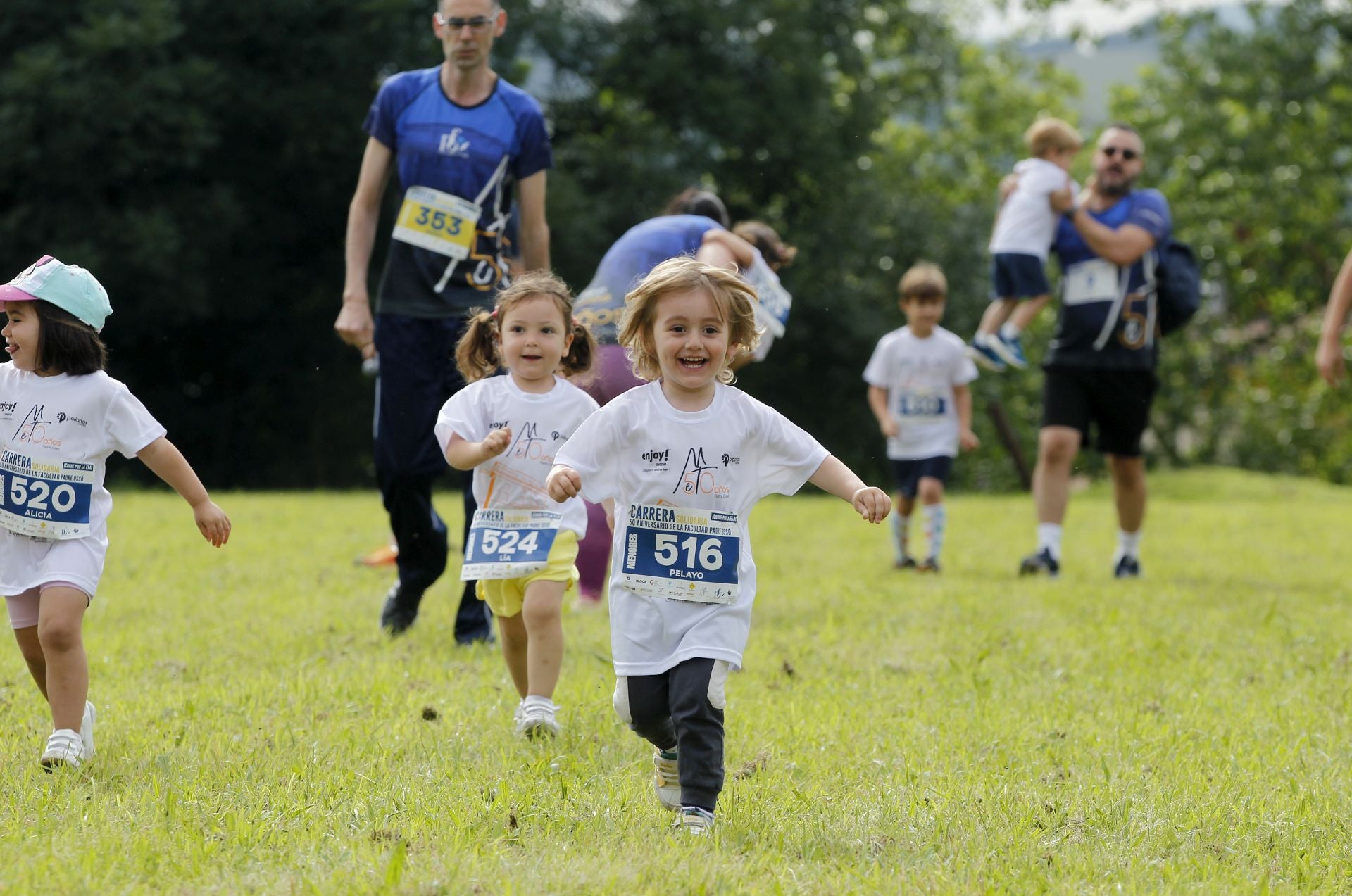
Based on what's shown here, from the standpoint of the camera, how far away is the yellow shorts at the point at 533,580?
4.77 meters

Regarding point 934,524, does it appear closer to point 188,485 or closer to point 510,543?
point 510,543

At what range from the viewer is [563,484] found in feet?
12.0

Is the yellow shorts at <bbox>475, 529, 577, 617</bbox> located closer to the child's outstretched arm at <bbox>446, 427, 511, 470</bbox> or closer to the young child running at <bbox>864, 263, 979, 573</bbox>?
the child's outstretched arm at <bbox>446, 427, 511, 470</bbox>

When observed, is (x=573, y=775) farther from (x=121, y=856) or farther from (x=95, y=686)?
(x=95, y=686)

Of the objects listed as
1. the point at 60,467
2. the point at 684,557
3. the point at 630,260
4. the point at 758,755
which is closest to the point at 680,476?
the point at 684,557

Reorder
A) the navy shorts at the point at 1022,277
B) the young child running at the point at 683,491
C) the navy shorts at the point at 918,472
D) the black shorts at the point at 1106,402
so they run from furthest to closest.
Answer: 1. the navy shorts at the point at 918,472
2. the black shorts at the point at 1106,402
3. the navy shorts at the point at 1022,277
4. the young child running at the point at 683,491

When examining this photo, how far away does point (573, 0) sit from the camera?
2481 cm

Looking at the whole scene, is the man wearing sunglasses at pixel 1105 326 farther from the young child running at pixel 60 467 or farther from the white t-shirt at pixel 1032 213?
the young child running at pixel 60 467

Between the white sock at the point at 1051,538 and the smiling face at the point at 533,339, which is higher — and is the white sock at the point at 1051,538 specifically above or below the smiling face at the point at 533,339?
below

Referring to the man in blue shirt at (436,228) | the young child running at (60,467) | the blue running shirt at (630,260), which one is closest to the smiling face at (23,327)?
the young child running at (60,467)

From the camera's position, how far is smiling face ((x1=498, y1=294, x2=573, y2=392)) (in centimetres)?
480

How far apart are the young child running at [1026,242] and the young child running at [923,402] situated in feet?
2.72

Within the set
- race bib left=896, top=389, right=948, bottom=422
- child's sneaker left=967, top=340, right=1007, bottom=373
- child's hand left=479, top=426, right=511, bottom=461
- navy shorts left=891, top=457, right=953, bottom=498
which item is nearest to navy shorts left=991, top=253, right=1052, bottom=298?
child's sneaker left=967, top=340, right=1007, bottom=373

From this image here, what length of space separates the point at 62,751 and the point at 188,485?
769mm
